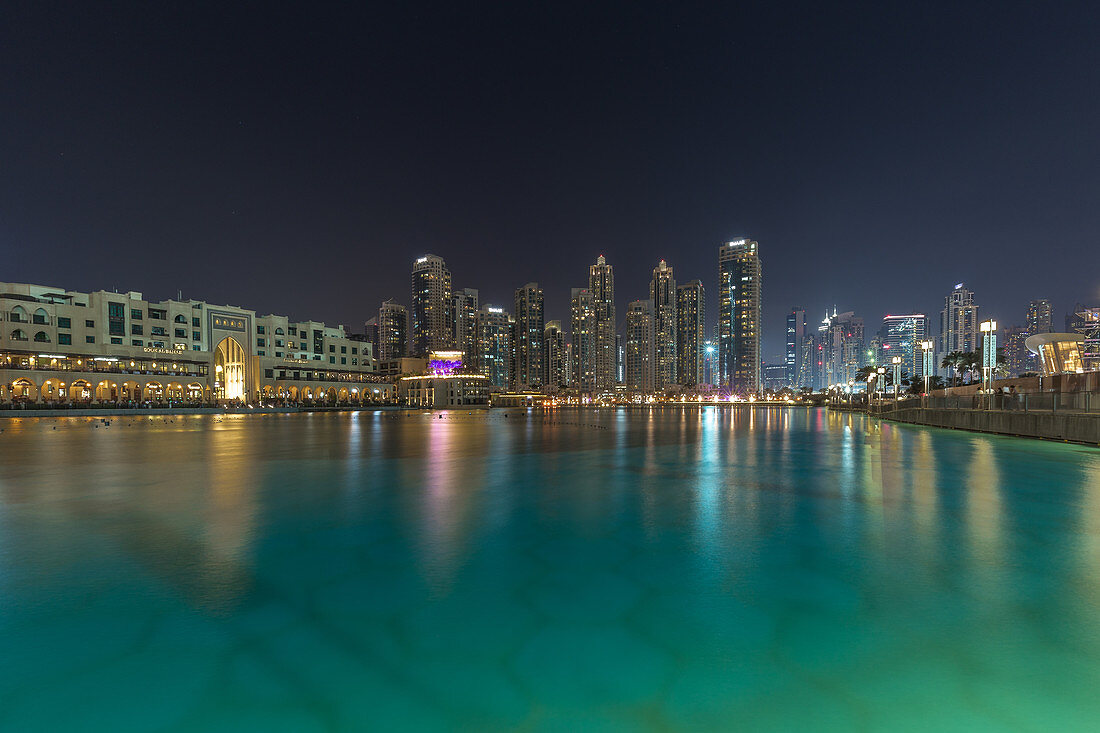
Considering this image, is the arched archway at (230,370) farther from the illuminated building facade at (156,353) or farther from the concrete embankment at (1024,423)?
the concrete embankment at (1024,423)

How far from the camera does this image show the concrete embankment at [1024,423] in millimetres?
21484

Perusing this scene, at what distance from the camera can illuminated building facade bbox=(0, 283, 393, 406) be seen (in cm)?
7231

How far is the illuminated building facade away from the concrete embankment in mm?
101069

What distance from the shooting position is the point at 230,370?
327 ft

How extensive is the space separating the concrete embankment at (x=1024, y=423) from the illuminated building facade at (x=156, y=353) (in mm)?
101069

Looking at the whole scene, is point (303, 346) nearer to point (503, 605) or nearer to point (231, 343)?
point (231, 343)

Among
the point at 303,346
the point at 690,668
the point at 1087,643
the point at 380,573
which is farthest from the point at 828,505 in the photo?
the point at 303,346

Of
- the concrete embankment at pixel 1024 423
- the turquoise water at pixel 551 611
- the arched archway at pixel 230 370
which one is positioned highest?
the arched archway at pixel 230 370

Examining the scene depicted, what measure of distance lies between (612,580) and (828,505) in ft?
20.4

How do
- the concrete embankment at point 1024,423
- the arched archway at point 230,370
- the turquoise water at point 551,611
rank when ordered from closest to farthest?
1. the turquoise water at point 551,611
2. the concrete embankment at point 1024,423
3. the arched archway at point 230,370

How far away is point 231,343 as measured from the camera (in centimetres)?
9975

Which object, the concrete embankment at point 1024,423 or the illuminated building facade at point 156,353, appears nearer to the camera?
the concrete embankment at point 1024,423

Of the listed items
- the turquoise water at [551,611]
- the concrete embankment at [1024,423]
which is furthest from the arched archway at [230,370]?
the concrete embankment at [1024,423]

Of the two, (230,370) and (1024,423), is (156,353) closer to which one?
(230,370)
